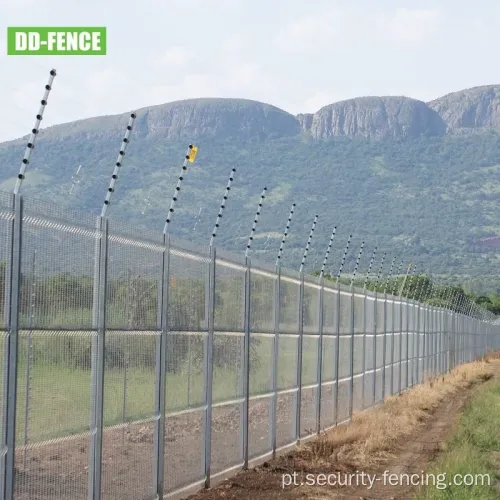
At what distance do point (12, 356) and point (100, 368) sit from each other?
65.8 inches

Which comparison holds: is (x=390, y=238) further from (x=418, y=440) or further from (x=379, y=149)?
(x=418, y=440)

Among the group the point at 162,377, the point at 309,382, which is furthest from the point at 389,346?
the point at 162,377

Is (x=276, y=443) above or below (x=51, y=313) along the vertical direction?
below

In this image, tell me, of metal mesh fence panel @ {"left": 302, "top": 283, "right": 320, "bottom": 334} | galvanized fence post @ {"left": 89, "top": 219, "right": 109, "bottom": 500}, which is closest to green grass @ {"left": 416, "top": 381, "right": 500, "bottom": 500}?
metal mesh fence panel @ {"left": 302, "top": 283, "right": 320, "bottom": 334}

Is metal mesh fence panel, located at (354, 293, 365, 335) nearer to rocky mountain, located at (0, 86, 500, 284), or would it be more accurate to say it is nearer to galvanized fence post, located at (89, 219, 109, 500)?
galvanized fence post, located at (89, 219, 109, 500)

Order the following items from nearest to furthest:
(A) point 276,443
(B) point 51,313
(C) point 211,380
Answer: (B) point 51,313
(C) point 211,380
(A) point 276,443

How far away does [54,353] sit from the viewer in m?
7.67

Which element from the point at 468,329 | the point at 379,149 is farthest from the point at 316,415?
the point at 379,149

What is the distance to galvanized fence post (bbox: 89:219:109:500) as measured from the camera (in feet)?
27.5

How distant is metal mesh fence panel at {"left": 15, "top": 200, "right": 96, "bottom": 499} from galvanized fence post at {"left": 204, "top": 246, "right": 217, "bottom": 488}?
339cm

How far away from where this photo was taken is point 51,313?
7.65 metres

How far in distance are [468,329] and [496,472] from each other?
38.9 m

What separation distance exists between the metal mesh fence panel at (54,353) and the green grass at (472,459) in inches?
156

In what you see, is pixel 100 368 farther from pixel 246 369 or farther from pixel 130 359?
pixel 246 369
